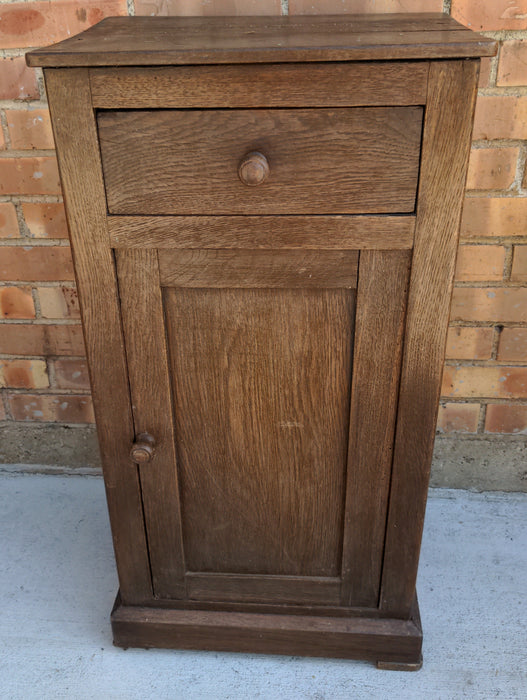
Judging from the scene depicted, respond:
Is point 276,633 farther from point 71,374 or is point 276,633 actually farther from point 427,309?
point 71,374

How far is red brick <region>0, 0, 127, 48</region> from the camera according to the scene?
1455 millimetres

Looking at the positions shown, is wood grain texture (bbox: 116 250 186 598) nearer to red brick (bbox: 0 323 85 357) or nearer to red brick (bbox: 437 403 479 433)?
red brick (bbox: 0 323 85 357)

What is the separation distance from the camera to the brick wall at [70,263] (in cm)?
142

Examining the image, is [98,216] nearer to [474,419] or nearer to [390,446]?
[390,446]

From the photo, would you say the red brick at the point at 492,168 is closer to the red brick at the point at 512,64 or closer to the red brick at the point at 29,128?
the red brick at the point at 512,64

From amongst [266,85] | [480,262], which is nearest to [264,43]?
[266,85]

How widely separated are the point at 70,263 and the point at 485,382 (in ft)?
3.63

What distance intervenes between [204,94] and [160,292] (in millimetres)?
316

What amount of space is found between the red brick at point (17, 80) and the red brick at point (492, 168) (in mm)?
1009

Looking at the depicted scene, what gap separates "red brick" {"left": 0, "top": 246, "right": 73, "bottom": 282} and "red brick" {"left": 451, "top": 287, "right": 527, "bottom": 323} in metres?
0.98

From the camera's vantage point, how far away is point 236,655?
1.40 m

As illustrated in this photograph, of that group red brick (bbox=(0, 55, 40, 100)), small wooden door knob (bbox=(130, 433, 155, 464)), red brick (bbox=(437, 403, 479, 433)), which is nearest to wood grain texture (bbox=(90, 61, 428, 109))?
small wooden door knob (bbox=(130, 433, 155, 464))

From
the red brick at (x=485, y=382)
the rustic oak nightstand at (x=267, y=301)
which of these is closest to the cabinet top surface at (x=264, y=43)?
the rustic oak nightstand at (x=267, y=301)

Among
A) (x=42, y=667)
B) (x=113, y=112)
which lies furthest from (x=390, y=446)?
(x=42, y=667)
